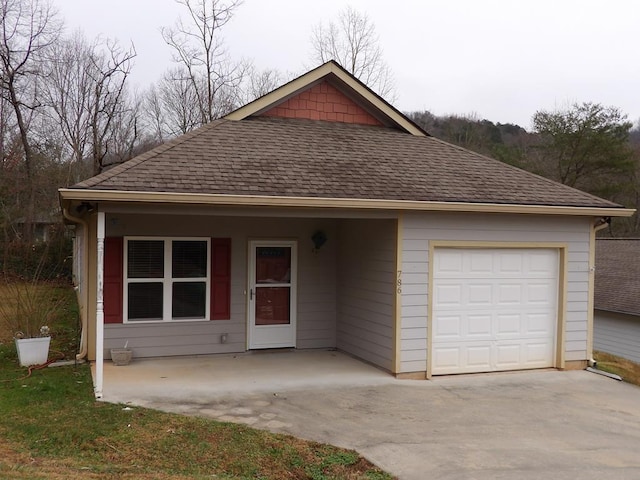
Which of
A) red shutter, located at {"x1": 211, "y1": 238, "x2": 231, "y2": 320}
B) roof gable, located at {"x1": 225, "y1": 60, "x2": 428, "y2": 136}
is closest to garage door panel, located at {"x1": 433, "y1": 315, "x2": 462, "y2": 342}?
red shutter, located at {"x1": 211, "y1": 238, "x2": 231, "y2": 320}

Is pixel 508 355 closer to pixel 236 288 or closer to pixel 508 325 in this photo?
pixel 508 325

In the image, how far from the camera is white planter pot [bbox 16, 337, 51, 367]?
8.81 meters

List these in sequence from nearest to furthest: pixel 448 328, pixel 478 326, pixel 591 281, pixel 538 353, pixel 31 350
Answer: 1. pixel 31 350
2. pixel 448 328
3. pixel 478 326
4. pixel 538 353
5. pixel 591 281

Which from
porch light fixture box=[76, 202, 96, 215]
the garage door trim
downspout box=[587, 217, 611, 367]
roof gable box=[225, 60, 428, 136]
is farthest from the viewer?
roof gable box=[225, 60, 428, 136]

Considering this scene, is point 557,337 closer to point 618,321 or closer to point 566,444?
point 566,444

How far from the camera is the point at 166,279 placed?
377 inches

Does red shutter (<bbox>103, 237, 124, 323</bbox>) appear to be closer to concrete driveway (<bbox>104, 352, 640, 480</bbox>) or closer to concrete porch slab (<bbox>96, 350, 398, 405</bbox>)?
concrete porch slab (<bbox>96, 350, 398, 405</bbox>)

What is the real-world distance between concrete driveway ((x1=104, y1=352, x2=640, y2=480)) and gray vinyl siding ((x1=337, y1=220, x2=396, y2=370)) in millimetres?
400

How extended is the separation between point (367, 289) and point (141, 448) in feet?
15.9

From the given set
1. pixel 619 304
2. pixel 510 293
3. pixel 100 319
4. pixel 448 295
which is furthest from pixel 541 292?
pixel 619 304

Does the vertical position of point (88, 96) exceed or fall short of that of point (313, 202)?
it exceeds it

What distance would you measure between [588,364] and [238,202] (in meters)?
6.37

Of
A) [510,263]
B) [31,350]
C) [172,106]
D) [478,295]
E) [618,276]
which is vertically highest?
[172,106]

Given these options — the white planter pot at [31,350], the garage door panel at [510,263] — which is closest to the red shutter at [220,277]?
the white planter pot at [31,350]
